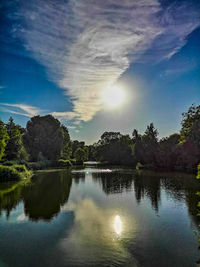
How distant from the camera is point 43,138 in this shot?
218ft

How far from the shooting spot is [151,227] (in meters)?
11.6

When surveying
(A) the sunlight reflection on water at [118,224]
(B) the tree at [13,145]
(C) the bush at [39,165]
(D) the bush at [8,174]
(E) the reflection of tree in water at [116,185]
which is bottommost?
(A) the sunlight reflection on water at [118,224]

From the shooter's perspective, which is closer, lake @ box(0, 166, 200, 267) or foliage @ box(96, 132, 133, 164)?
lake @ box(0, 166, 200, 267)

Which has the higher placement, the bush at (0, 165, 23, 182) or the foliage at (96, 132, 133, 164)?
the foliage at (96, 132, 133, 164)

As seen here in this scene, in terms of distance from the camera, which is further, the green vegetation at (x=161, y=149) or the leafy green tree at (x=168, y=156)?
the leafy green tree at (x=168, y=156)

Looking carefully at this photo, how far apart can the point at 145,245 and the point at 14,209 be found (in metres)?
10.8

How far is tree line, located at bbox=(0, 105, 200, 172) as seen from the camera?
44.8m

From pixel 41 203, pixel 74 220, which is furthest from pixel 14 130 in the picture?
pixel 74 220

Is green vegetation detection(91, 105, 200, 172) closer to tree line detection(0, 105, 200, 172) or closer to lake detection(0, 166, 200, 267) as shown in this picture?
tree line detection(0, 105, 200, 172)

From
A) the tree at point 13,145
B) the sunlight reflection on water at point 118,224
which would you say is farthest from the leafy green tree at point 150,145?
the sunlight reflection on water at point 118,224

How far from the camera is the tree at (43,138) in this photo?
65475mm

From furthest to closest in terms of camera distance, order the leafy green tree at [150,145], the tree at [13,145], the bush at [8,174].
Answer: the leafy green tree at [150,145] → the tree at [13,145] → the bush at [8,174]

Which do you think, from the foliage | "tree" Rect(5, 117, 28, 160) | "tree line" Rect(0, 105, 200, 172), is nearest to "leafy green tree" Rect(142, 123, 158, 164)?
"tree line" Rect(0, 105, 200, 172)

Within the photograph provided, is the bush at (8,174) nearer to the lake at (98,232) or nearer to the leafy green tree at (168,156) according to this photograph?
the lake at (98,232)
